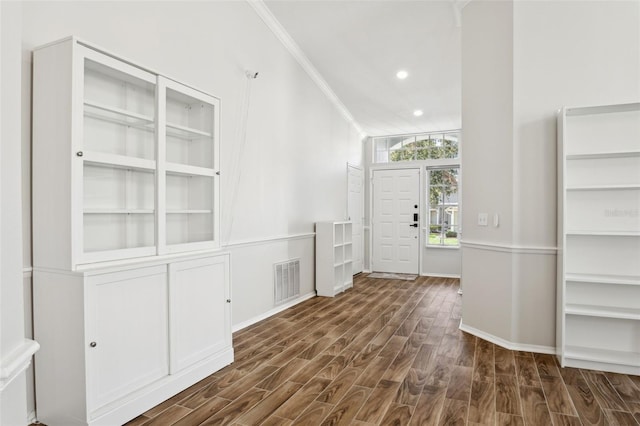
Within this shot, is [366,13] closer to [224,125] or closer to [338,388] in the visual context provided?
[224,125]

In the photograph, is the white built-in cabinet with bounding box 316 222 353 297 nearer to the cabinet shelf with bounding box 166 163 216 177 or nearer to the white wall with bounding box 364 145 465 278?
the white wall with bounding box 364 145 465 278

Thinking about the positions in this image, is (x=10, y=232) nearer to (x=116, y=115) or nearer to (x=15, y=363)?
(x=15, y=363)

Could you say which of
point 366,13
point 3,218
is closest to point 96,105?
point 3,218

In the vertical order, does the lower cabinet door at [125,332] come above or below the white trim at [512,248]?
below

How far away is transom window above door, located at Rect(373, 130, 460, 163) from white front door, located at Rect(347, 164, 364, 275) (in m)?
0.79

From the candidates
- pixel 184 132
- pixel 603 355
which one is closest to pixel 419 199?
pixel 603 355

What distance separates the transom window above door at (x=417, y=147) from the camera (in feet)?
25.4

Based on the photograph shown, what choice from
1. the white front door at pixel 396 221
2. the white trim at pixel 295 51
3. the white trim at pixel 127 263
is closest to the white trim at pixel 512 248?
the white trim at pixel 127 263

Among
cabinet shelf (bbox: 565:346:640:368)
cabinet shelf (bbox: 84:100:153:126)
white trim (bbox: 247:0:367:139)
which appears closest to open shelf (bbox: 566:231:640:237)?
cabinet shelf (bbox: 565:346:640:368)

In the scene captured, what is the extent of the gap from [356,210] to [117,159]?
5.80m

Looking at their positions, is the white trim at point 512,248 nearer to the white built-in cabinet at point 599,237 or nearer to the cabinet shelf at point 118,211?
the white built-in cabinet at point 599,237

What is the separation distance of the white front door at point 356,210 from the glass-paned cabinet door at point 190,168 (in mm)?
4472

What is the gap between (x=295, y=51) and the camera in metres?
4.90

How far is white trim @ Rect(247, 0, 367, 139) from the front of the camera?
13.3 ft
